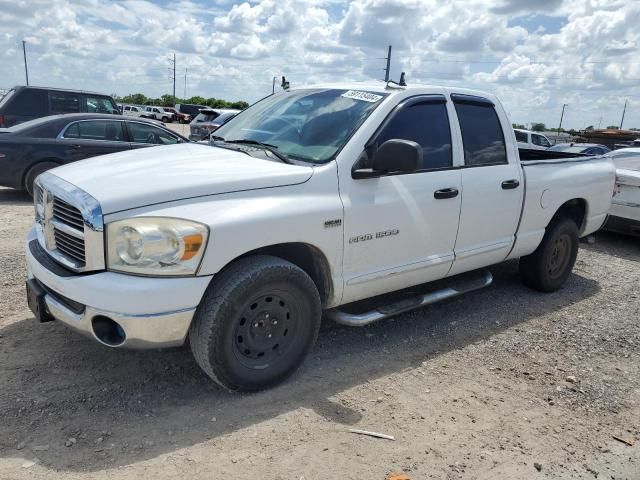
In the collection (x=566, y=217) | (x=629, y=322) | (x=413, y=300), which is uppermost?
(x=566, y=217)

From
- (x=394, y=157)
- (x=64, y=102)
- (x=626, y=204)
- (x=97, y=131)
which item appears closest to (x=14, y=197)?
(x=97, y=131)

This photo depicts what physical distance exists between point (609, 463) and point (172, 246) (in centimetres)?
270

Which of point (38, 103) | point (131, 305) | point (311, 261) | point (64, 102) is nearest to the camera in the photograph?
point (131, 305)

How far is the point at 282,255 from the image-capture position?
359 cm

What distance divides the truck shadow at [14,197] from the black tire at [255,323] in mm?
7306

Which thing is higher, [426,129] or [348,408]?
[426,129]

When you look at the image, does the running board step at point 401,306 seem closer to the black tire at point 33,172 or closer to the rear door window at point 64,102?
the black tire at point 33,172

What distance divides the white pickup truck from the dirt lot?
343 millimetres

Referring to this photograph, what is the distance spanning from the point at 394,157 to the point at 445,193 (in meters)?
0.82

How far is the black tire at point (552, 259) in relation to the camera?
5.52m

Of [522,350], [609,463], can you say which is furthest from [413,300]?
[609,463]

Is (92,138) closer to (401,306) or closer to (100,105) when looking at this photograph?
(100,105)

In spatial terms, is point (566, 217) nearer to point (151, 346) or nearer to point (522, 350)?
point (522, 350)

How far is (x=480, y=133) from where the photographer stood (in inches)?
185
